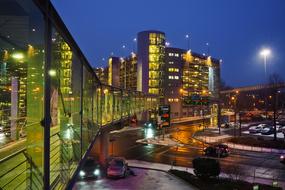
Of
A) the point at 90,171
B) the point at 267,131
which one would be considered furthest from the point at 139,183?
the point at 267,131

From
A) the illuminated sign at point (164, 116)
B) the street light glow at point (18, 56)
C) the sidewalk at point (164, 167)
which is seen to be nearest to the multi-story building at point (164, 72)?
the illuminated sign at point (164, 116)

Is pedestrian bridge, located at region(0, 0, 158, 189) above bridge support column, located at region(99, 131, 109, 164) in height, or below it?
above

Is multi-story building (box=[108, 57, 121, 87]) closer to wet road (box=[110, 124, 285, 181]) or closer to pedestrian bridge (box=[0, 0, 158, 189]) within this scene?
wet road (box=[110, 124, 285, 181])

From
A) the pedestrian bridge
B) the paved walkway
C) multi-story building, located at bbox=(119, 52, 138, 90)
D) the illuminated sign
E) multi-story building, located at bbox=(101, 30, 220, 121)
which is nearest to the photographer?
the pedestrian bridge

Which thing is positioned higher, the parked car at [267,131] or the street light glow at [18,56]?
the street light glow at [18,56]

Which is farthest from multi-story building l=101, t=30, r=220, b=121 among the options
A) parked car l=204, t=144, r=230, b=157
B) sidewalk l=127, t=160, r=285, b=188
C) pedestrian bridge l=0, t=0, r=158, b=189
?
pedestrian bridge l=0, t=0, r=158, b=189

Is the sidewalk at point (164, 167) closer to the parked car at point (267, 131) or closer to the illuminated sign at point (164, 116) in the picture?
the illuminated sign at point (164, 116)

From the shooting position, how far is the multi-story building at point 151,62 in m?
86.8

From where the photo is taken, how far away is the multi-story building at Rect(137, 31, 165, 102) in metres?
86.8

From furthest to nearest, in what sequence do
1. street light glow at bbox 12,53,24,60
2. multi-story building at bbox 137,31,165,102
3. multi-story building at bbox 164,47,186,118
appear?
multi-story building at bbox 164,47,186,118 < multi-story building at bbox 137,31,165,102 < street light glow at bbox 12,53,24,60

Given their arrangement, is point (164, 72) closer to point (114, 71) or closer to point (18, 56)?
point (114, 71)

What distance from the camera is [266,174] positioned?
25172 mm

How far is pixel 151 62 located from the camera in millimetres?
87938

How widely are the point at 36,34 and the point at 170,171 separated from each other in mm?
23592
